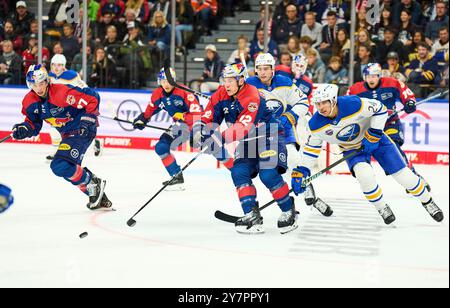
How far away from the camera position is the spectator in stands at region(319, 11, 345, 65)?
34.6ft

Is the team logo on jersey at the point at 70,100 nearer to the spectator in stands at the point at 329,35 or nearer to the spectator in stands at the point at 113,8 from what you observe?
the spectator in stands at the point at 329,35

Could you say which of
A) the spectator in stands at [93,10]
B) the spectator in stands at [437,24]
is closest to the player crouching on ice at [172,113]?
the spectator in stands at [437,24]

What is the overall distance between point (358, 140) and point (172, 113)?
2.37 metres

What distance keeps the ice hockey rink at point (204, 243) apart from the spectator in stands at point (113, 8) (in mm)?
4256

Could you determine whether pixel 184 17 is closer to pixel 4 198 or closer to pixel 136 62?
pixel 136 62

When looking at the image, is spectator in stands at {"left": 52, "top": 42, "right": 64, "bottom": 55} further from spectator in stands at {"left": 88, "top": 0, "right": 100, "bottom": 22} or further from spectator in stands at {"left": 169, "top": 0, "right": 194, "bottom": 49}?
spectator in stands at {"left": 169, "top": 0, "right": 194, "bottom": 49}

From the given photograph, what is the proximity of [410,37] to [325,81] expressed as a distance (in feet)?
3.60

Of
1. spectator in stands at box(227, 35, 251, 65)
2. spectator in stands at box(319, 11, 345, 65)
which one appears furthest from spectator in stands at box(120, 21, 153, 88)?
spectator in stands at box(319, 11, 345, 65)

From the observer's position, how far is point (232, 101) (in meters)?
5.69

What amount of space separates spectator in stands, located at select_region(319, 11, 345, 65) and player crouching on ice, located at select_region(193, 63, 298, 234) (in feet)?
16.2

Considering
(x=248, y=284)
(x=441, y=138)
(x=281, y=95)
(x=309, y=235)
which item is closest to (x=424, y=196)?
(x=309, y=235)

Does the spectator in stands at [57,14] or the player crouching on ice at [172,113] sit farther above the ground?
the spectator in stands at [57,14]

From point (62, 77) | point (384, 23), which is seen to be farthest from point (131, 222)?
point (384, 23)

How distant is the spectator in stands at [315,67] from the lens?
10.4 m
